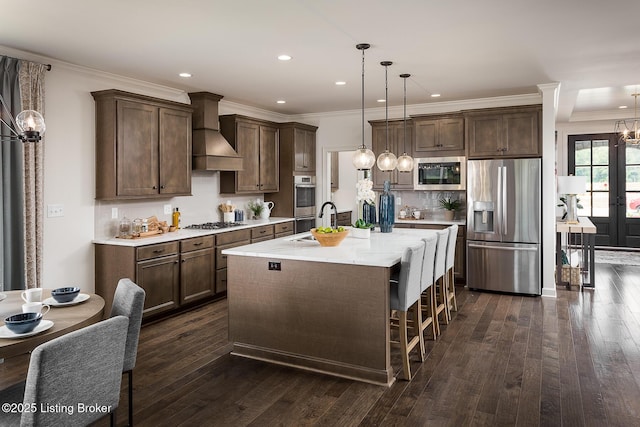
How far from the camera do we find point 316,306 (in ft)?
11.7

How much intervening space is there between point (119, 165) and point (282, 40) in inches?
85.4

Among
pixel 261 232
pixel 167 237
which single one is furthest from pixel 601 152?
pixel 167 237

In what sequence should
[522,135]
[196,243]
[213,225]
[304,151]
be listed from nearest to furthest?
1. [196,243]
2. [522,135]
3. [213,225]
4. [304,151]

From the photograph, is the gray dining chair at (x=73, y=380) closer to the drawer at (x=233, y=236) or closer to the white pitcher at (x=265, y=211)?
the drawer at (x=233, y=236)

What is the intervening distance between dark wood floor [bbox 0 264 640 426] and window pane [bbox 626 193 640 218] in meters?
5.59

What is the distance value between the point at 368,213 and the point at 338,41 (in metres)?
1.91

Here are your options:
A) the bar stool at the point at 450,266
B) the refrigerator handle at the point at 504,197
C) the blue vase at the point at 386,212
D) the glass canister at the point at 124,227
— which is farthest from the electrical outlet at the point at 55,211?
the refrigerator handle at the point at 504,197

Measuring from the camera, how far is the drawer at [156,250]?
466cm

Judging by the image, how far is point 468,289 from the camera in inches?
248

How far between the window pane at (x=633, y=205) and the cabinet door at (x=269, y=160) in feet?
23.4

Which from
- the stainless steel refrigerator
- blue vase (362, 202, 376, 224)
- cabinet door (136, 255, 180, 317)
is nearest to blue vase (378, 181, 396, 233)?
blue vase (362, 202, 376, 224)

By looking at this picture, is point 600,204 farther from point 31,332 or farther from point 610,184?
point 31,332

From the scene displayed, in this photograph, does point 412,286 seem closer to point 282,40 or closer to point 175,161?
point 282,40

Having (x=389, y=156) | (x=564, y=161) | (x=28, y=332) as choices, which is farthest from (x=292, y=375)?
(x=564, y=161)
